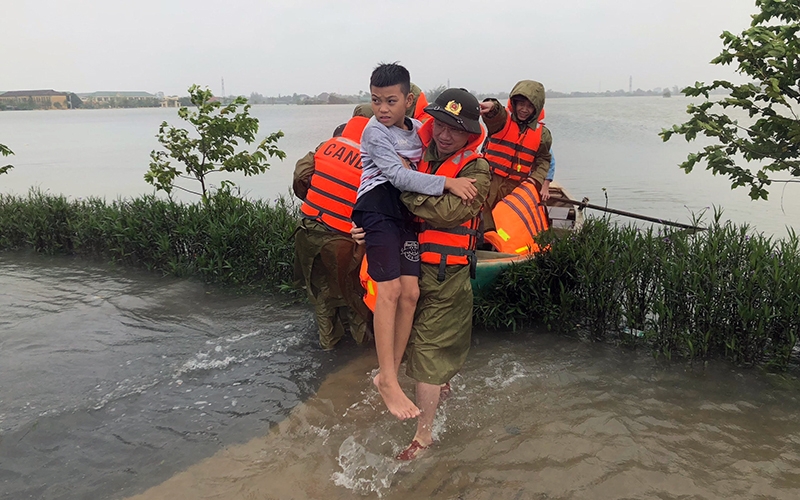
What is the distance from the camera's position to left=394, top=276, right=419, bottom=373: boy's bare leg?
3021mm

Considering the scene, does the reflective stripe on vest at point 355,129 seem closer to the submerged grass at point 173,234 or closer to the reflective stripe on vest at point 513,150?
the reflective stripe on vest at point 513,150

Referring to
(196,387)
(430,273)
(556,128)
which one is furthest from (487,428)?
(556,128)

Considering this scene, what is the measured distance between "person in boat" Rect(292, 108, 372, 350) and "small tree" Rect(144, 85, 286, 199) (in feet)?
11.2

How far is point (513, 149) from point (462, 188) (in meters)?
2.74

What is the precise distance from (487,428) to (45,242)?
7345mm

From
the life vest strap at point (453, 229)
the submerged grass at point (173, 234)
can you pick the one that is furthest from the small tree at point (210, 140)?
the life vest strap at point (453, 229)

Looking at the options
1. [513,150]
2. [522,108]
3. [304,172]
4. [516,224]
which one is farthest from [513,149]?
[304,172]

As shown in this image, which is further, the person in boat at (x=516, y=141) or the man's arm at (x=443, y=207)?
the person in boat at (x=516, y=141)

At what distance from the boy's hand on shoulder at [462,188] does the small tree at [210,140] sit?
5.26 meters

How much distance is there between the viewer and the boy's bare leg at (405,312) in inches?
119

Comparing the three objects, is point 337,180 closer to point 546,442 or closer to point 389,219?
point 389,219

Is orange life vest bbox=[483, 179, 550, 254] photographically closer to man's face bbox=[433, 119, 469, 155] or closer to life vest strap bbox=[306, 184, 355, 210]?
life vest strap bbox=[306, 184, 355, 210]

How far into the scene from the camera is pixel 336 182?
4.20 metres

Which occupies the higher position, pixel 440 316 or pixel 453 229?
pixel 453 229
